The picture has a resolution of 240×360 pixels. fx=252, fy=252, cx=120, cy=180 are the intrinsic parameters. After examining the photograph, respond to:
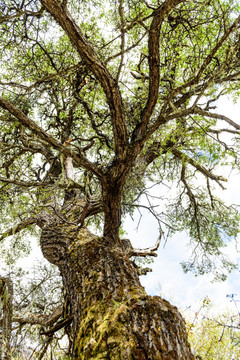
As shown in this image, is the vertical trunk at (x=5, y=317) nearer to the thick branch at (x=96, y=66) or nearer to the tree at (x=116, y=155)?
the tree at (x=116, y=155)

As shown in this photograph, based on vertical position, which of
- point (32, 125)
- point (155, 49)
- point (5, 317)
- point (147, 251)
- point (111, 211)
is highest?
point (155, 49)

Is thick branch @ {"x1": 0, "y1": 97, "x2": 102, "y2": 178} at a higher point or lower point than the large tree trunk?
higher

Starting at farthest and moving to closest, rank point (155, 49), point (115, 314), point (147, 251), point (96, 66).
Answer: point (147, 251) < point (96, 66) < point (155, 49) < point (115, 314)

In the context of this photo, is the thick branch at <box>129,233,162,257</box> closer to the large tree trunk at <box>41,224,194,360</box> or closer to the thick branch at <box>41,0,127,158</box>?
the large tree trunk at <box>41,224,194,360</box>

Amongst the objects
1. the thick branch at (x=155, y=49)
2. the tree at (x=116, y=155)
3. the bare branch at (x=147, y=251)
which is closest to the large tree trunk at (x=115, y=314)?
the tree at (x=116, y=155)

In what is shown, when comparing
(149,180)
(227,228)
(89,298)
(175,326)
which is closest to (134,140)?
(89,298)

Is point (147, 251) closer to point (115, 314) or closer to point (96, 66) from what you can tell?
point (115, 314)

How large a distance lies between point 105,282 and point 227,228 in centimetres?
594

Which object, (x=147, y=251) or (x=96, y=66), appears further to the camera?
(x=147, y=251)

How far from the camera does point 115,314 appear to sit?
2.14 metres

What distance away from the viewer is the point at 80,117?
6.64 metres

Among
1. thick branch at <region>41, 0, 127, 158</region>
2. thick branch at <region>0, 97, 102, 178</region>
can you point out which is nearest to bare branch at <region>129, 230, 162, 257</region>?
thick branch at <region>41, 0, 127, 158</region>

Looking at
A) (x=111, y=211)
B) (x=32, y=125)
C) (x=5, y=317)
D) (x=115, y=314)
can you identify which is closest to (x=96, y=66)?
(x=32, y=125)

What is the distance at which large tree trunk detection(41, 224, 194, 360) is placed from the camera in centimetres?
183
